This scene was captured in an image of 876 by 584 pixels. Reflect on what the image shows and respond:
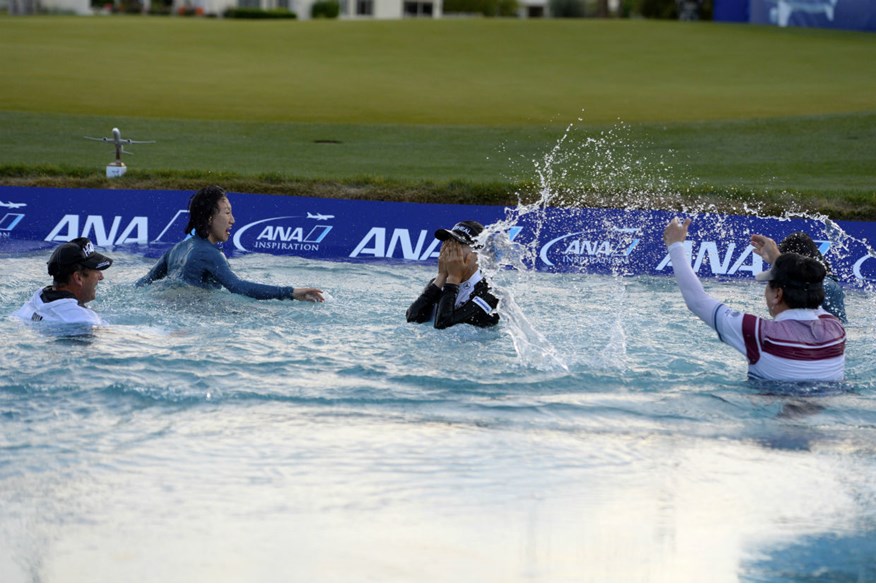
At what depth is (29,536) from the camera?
17.6 feet

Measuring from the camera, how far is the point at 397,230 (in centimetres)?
1290

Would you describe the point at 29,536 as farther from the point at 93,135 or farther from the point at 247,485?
the point at 93,135

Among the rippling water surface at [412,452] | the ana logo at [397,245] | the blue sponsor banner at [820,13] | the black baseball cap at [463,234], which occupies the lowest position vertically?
the rippling water surface at [412,452]

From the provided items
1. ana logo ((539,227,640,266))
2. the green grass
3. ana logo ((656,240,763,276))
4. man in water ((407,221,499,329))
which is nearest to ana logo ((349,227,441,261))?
ana logo ((539,227,640,266))

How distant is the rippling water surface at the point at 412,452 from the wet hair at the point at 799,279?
26.2 inches

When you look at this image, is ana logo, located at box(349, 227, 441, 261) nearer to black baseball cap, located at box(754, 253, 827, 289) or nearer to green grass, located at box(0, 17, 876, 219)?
green grass, located at box(0, 17, 876, 219)

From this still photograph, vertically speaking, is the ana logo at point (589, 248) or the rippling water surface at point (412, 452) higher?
the ana logo at point (589, 248)

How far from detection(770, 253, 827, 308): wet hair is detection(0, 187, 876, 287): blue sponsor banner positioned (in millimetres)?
5186

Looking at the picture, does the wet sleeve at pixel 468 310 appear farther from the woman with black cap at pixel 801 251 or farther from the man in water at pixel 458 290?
the woman with black cap at pixel 801 251

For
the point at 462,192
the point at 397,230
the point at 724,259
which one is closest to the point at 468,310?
the point at 397,230

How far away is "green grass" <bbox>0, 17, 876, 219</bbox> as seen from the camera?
1562 cm

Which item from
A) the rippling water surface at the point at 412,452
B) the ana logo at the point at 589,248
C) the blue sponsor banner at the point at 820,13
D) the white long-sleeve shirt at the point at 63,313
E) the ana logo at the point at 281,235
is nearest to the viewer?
the rippling water surface at the point at 412,452

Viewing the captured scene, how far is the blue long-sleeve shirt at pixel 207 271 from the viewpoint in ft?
30.0

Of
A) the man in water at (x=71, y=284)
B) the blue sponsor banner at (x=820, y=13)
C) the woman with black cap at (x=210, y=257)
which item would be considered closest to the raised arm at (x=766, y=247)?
the woman with black cap at (x=210, y=257)
